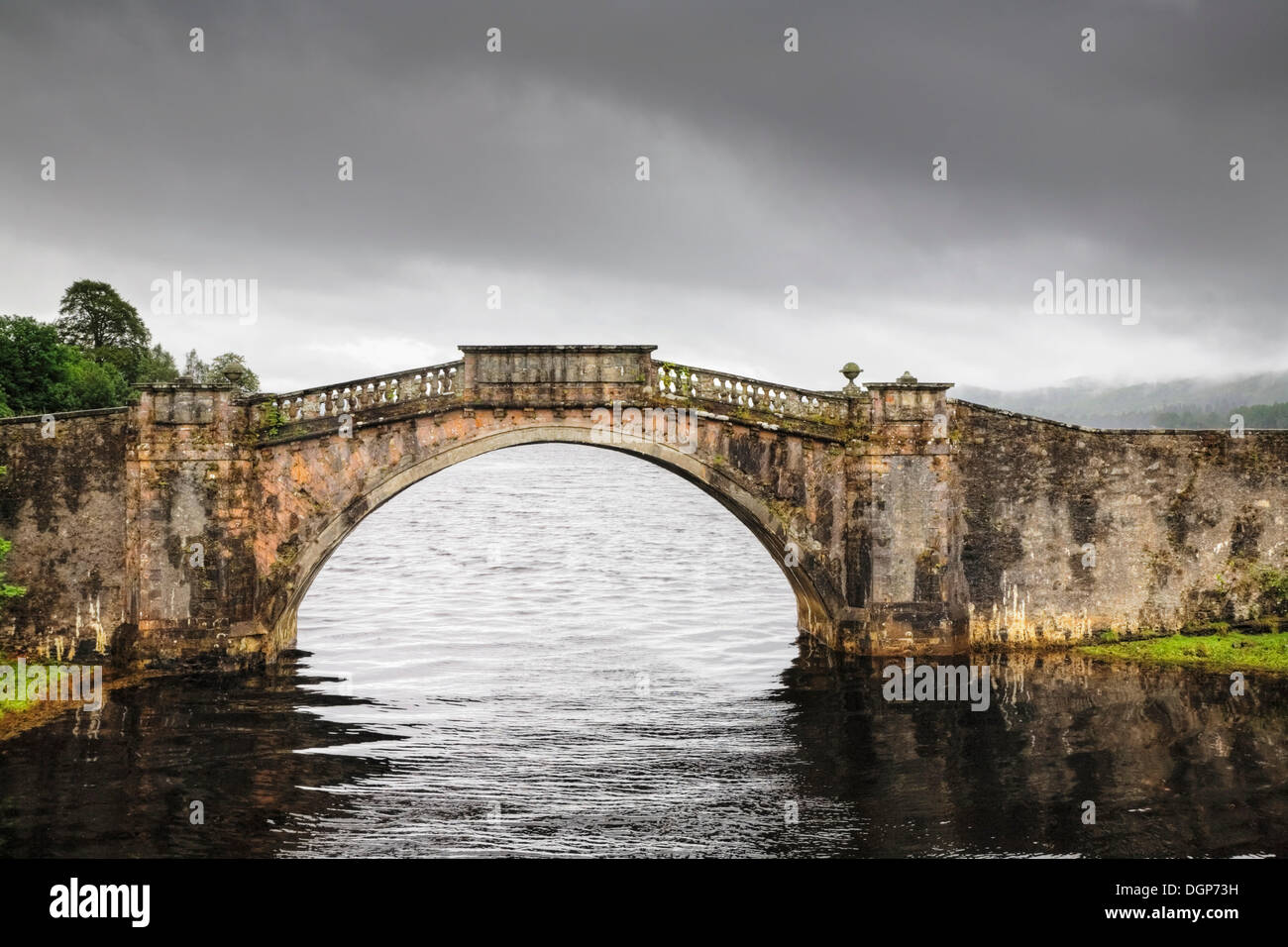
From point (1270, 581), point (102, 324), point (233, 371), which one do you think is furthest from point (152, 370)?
point (1270, 581)

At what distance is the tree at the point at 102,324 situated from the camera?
64125mm

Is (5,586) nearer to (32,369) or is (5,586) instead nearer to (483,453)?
(483,453)

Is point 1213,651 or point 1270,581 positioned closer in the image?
point 1213,651

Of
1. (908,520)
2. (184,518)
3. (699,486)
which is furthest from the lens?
(699,486)

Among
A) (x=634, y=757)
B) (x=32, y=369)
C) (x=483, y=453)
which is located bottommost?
(x=634, y=757)

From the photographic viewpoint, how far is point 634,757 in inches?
899

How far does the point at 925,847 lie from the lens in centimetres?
1792

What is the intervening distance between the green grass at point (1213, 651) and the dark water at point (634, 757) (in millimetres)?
708

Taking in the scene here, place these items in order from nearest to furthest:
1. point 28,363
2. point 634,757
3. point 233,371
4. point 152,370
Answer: point 634,757 < point 233,371 < point 28,363 < point 152,370

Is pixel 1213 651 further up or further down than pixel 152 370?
further down

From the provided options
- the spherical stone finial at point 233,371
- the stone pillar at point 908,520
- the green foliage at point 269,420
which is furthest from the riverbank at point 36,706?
the stone pillar at point 908,520

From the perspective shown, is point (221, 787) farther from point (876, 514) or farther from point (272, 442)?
point (876, 514)

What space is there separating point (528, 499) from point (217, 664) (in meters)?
58.0

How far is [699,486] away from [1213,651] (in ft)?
41.1
